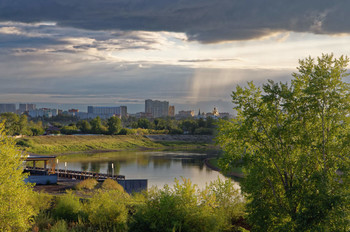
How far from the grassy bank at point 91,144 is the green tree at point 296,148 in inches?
2697

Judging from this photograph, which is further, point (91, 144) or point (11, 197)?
point (91, 144)

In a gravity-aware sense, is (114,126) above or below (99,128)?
above

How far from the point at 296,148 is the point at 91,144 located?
83.6 meters

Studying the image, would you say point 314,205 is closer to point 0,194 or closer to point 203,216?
point 203,216

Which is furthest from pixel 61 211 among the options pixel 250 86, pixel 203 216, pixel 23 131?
pixel 23 131

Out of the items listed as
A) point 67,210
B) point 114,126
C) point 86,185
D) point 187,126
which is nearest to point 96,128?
Answer: point 114,126

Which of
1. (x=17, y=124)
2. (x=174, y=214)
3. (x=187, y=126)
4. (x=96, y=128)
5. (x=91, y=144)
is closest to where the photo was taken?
(x=174, y=214)

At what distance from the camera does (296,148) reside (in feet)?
48.5

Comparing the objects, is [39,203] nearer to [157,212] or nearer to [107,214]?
[107,214]

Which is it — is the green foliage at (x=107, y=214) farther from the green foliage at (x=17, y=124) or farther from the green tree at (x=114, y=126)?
the green tree at (x=114, y=126)

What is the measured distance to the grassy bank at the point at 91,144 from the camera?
270ft

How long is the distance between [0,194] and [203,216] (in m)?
8.45

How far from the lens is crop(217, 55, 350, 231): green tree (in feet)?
42.2

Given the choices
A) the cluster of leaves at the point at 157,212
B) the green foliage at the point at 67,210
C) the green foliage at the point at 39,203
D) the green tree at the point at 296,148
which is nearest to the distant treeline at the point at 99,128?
the green foliage at the point at 39,203
